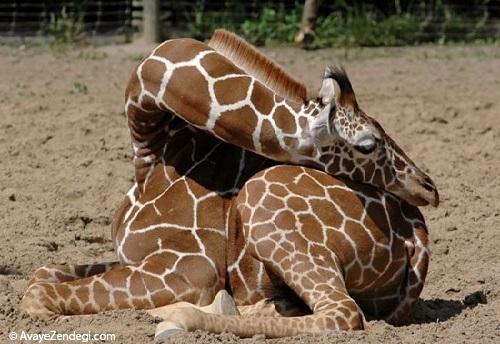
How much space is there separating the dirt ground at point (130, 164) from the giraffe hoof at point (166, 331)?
7 cm

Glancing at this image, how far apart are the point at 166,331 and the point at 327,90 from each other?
142cm

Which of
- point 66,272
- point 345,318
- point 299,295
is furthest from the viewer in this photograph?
point 66,272

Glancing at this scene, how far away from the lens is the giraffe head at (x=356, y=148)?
547 centimetres

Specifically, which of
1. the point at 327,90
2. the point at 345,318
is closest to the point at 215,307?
the point at 345,318

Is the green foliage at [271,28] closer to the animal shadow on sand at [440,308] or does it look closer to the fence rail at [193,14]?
the fence rail at [193,14]

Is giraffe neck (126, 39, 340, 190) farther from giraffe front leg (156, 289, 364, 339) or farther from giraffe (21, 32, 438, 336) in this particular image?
giraffe front leg (156, 289, 364, 339)

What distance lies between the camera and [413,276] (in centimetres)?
579

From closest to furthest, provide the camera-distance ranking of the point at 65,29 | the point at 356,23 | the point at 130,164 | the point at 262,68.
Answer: the point at 262,68
the point at 130,164
the point at 65,29
the point at 356,23

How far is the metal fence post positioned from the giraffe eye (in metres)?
9.04

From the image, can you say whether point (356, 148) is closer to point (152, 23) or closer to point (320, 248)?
point (320, 248)

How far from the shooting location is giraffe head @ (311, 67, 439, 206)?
18.0ft

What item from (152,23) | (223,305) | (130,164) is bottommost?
(152,23)

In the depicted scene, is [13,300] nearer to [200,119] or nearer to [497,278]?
[200,119]

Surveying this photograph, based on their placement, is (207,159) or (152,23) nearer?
(207,159)
